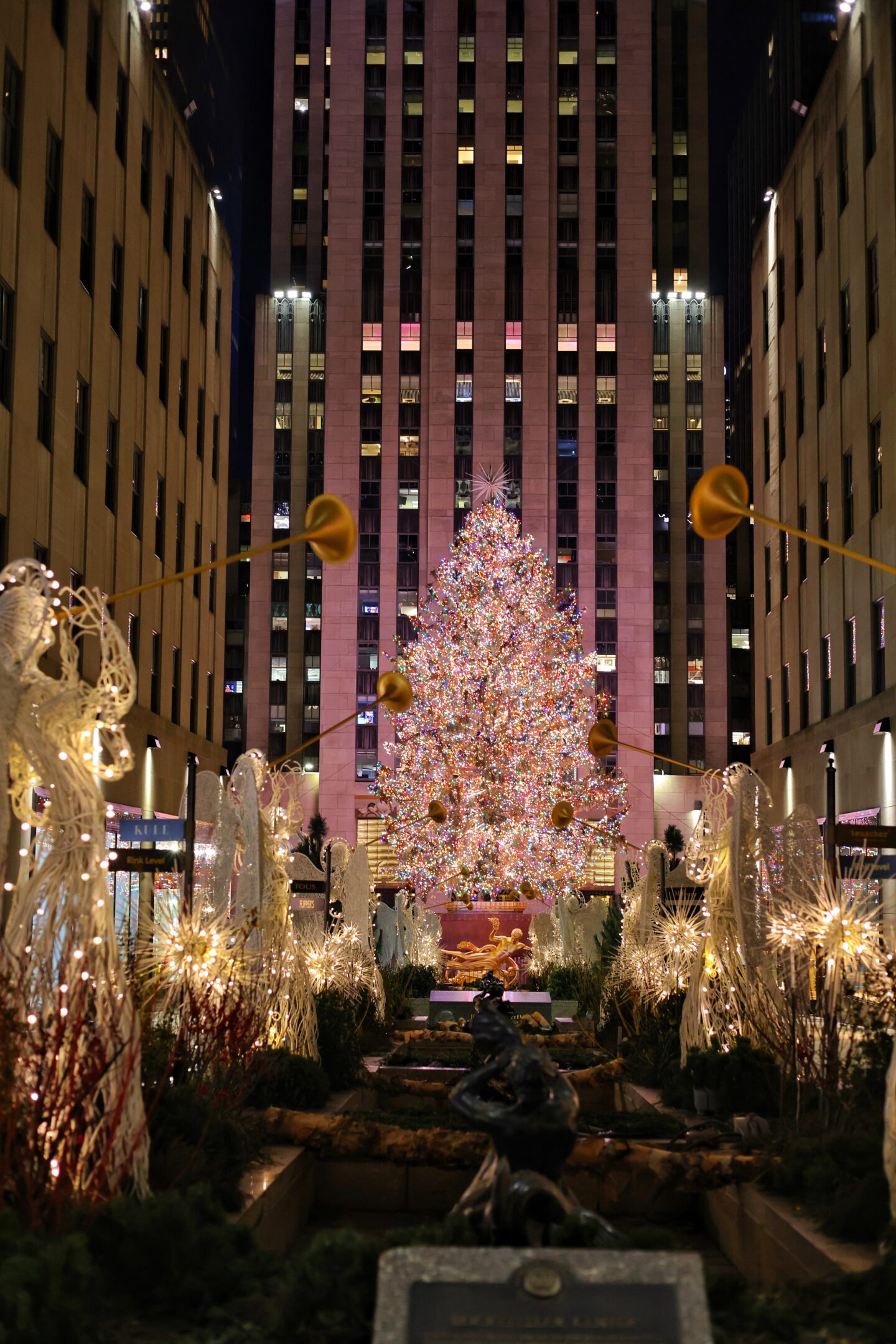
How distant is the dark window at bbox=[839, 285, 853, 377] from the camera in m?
37.7

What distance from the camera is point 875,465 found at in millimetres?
34750

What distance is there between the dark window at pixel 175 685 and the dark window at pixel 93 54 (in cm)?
1506

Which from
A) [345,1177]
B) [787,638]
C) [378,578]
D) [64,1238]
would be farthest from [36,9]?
[378,578]

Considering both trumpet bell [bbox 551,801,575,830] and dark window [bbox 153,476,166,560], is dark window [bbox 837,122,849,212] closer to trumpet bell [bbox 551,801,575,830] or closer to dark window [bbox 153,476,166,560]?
trumpet bell [bbox 551,801,575,830]

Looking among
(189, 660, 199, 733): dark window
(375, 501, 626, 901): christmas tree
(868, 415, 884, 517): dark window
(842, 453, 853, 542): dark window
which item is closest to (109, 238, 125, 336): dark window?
(189, 660, 199, 733): dark window

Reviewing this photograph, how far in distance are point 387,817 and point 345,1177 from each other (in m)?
34.1

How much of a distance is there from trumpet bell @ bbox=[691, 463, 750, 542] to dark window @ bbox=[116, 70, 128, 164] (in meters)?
28.1

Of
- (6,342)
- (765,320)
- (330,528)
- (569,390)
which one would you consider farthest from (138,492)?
(569,390)

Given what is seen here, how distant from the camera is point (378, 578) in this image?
235 ft

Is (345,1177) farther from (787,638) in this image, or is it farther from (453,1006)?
(787,638)

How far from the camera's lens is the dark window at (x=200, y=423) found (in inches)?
1746

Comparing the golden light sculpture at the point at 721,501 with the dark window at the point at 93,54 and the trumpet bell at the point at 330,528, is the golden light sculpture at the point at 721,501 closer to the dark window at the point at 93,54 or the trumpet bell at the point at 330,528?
the trumpet bell at the point at 330,528

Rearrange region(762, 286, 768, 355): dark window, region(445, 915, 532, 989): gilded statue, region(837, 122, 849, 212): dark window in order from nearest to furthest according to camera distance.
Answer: region(445, 915, 532, 989): gilded statue → region(837, 122, 849, 212): dark window → region(762, 286, 768, 355): dark window

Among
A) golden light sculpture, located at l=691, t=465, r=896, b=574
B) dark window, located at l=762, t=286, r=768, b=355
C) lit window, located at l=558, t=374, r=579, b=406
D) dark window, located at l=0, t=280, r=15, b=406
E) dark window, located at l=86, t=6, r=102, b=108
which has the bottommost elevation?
golden light sculpture, located at l=691, t=465, r=896, b=574
